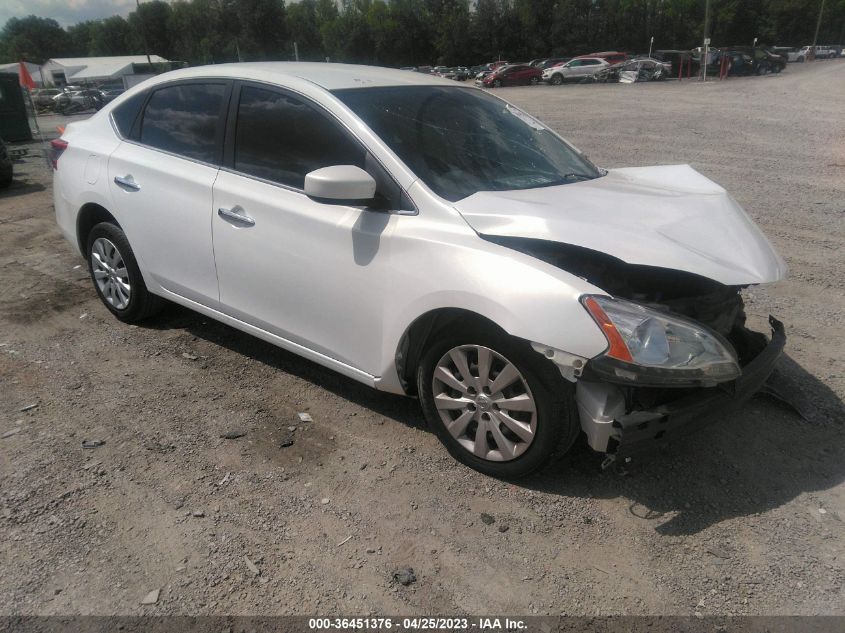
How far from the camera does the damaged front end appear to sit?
258cm

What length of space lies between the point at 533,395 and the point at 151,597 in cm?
165

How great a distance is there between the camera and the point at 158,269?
424 cm

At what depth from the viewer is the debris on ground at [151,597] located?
2.44 meters

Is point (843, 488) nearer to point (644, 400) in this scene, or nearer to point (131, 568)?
point (644, 400)

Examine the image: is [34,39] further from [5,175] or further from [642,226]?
[642,226]

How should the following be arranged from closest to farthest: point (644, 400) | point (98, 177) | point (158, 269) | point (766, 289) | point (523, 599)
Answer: point (523, 599) → point (644, 400) → point (158, 269) → point (98, 177) → point (766, 289)

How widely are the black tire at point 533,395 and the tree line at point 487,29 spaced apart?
278ft

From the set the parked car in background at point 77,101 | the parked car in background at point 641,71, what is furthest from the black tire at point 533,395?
the parked car in background at point 641,71

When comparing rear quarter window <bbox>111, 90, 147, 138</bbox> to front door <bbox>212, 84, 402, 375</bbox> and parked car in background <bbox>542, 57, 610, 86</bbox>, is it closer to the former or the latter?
front door <bbox>212, 84, 402, 375</bbox>

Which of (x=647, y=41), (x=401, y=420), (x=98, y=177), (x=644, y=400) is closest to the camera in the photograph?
(x=644, y=400)

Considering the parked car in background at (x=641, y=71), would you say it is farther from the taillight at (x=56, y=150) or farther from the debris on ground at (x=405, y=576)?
the debris on ground at (x=405, y=576)

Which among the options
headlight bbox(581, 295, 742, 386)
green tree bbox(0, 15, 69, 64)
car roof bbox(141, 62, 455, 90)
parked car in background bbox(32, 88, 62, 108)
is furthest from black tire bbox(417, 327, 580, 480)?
green tree bbox(0, 15, 69, 64)

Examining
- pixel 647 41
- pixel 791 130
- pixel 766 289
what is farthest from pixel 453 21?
pixel 766 289

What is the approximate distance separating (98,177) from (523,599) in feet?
12.6
